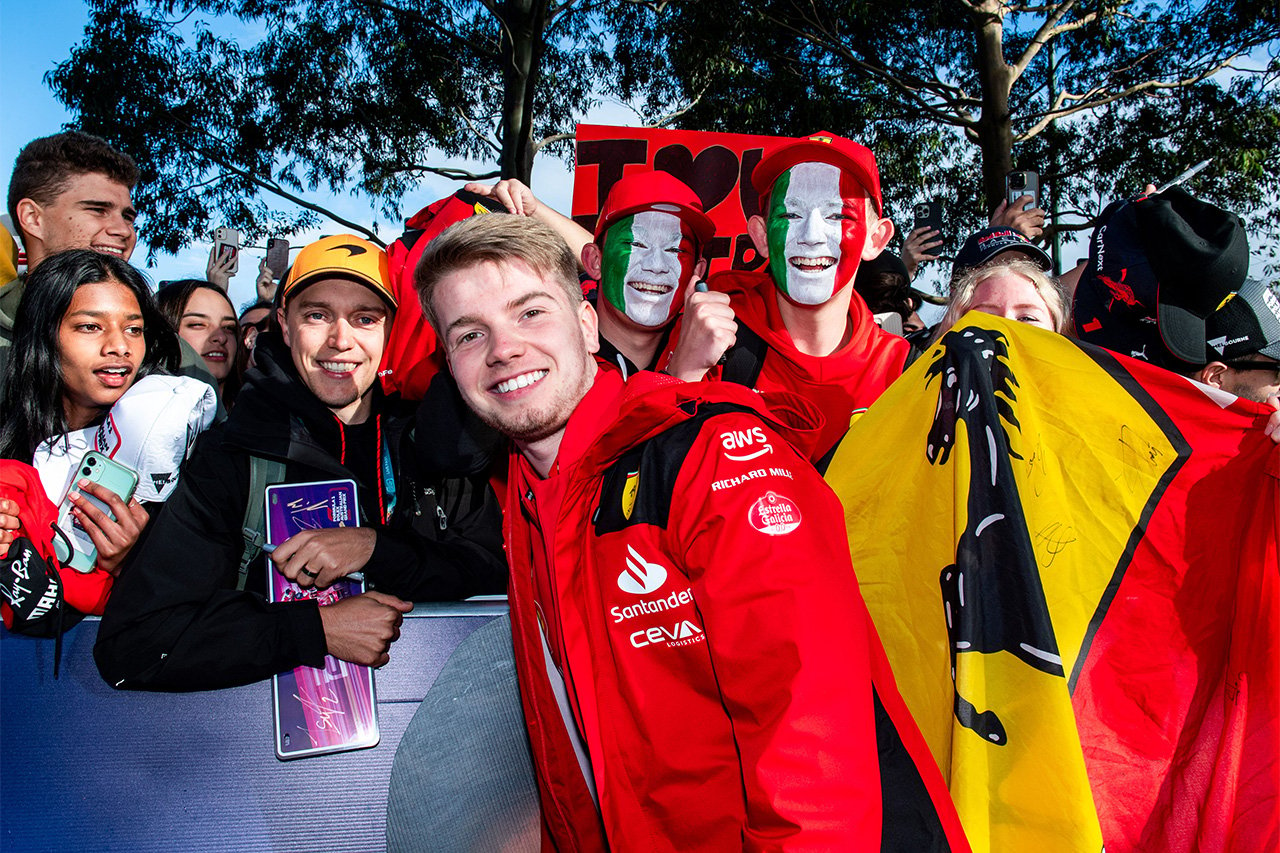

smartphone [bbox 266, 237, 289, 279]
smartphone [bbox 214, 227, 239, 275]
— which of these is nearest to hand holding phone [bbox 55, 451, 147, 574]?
smartphone [bbox 266, 237, 289, 279]

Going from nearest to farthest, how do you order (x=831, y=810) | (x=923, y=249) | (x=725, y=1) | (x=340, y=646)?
(x=831, y=810), (x=340, y=646), (x=923, y=249), (x=725, y=1)

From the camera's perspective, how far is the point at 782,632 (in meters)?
1.41

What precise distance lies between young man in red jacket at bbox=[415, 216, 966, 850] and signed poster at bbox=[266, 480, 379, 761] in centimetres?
65

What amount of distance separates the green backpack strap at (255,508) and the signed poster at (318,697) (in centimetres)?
2

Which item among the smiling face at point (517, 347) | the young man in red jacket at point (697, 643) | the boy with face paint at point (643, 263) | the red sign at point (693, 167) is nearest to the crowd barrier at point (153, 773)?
the young man in red jacket at point (697, 643)

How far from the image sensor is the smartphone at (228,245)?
→ 588 centimetres

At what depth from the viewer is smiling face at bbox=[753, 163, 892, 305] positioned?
306cm

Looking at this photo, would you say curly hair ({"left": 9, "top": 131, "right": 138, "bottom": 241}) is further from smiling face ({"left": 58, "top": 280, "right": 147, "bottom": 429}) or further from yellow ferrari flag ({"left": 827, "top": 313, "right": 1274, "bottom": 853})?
yellow ferrari flag ({"left": 827, "top": 313, "right": 1274, "bottom": 853})

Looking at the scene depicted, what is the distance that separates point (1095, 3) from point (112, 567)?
15.5 meters

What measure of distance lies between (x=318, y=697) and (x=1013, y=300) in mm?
2318

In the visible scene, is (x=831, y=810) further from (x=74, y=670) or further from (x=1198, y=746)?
(x=74, y=670)

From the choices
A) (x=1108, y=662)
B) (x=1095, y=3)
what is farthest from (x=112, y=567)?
(x=1095, y=3)

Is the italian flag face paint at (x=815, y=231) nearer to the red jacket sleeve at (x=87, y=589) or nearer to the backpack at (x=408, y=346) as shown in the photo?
the backpack at (x=408, y=346)

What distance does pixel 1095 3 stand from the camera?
13812 mm
